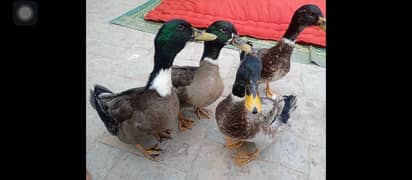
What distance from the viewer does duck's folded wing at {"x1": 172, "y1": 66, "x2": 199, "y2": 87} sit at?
151 centimetres

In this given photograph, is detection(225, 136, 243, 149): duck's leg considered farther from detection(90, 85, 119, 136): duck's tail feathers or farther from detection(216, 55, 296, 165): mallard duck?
detection(90, 85, 119, 136): duck's tail feathers

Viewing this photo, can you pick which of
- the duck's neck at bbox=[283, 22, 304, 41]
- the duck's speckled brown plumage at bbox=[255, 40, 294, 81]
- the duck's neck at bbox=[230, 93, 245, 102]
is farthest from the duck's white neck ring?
the duck's neck at bbox=[283, 22, 304, 41]

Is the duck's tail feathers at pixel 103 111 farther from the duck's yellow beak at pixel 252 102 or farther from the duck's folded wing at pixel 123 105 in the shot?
the duck's yellow beak at pixel 252 102

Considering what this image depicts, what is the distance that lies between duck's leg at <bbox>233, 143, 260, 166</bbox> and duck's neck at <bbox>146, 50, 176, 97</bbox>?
487 millimetres

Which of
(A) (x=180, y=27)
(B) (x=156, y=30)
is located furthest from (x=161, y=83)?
(B) (x=156, y=30)

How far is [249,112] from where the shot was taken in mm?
1280

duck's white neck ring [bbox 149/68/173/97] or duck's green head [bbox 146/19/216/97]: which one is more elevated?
duck's green head [bbox 146/19/216/97]

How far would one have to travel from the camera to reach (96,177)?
1.37 metres

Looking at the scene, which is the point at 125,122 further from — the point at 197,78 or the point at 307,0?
the point at 307,0

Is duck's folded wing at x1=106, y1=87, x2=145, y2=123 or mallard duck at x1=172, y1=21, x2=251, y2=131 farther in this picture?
mallard duck at x1=172, y1=21, x2=251, y2=131

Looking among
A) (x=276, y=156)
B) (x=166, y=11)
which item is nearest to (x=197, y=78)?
(x=276, y=156)

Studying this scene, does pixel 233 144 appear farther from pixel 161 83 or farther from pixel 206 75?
pixel 161 83

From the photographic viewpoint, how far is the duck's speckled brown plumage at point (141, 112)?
128 centimetres

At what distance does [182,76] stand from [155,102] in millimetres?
291
